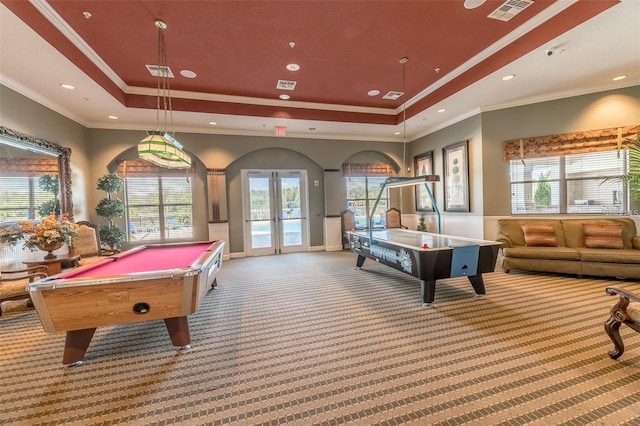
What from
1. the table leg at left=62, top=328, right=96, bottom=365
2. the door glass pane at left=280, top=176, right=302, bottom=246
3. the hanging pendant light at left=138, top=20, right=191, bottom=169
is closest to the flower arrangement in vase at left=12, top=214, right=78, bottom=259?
the hanging pendant light at left=138, top=20, right=191, bottom=169

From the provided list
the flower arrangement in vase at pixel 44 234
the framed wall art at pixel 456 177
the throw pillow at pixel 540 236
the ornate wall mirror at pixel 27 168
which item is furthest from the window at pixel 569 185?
the ornate wall mirror at pixel 27 168

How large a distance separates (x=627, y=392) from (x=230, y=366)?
2.80m

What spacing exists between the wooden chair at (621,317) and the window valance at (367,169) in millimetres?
5801

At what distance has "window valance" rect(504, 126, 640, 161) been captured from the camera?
4.48 meters

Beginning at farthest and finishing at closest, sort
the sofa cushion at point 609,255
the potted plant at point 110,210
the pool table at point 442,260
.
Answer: the potted plant at point 110,210 → the sofa cushion at point 609,255 → the pool table at point 442,260

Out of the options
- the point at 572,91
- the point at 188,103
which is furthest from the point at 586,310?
the point at 188,103

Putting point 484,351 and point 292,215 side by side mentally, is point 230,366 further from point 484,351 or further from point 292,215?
point 292,215

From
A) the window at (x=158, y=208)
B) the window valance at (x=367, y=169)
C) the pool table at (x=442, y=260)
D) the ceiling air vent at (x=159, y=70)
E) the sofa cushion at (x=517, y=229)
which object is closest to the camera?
the pool table at (x=442, y=260)

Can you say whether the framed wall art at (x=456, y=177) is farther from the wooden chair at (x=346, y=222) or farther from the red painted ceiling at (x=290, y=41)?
the wooden chair at (x=346, y=222)

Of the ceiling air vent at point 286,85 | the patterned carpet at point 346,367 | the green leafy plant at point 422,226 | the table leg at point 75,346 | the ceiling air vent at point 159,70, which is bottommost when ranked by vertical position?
the patterned carpet at point 346,367

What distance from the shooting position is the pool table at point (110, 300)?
204 cm

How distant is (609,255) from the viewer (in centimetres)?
393

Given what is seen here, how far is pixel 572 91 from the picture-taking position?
4.72 m

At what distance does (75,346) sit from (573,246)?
6859 mm
